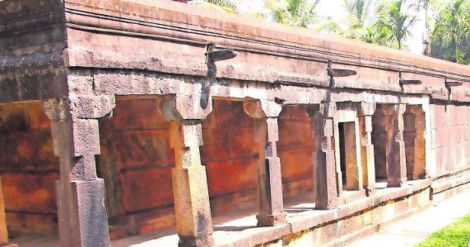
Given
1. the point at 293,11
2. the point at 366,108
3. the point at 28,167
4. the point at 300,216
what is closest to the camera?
the point at 28,167

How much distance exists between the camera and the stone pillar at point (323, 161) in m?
9.15

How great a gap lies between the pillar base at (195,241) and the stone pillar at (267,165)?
1.41 meters

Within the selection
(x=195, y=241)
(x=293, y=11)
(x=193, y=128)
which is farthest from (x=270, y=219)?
(x=293, y=11)

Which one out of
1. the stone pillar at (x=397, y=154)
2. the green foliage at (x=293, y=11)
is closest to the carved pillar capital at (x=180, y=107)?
the stone pillar at (x=397, y=154)

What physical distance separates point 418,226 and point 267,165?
14.3 ft

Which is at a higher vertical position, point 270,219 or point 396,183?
point 270,219

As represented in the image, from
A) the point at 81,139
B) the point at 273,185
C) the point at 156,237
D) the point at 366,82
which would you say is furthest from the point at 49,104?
the point at 366,82

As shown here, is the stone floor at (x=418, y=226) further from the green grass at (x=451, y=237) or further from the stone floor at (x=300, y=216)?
the green grass at (x=451, y=237)

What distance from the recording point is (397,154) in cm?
1161

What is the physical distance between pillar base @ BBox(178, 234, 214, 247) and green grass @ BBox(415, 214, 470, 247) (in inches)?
145

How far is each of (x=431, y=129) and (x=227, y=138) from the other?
552cm

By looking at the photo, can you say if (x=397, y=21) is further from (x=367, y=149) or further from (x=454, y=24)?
(x=367, y=149)

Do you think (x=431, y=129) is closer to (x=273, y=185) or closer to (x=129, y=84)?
(x=273, y=185)

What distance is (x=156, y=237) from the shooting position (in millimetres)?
7742
